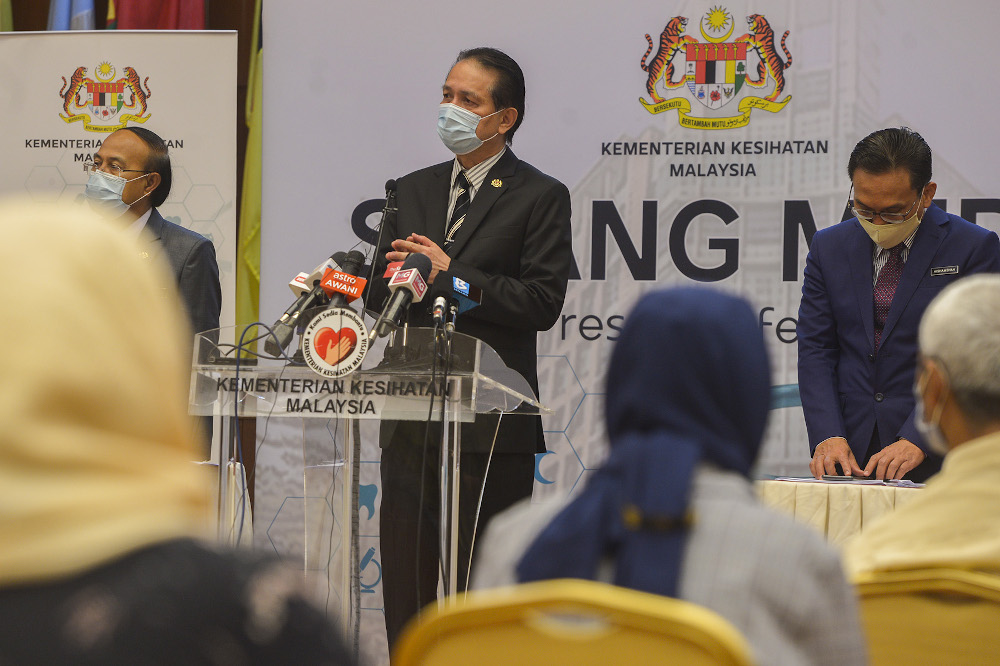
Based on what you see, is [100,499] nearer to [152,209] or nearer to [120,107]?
[152,209]

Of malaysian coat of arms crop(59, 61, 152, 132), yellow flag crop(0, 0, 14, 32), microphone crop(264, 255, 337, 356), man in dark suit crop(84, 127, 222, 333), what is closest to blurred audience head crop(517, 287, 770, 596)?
microphone crop(264, 255, 337, 356)

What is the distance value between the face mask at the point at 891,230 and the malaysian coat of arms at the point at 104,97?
11.2ft

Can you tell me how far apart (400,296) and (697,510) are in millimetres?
1674

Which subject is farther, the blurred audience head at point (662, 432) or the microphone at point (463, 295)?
the microphone at point (463, 295)

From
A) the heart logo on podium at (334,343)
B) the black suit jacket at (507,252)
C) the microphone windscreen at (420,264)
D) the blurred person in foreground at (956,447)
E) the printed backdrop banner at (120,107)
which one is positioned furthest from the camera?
the printed backdrop banner at (120,107)

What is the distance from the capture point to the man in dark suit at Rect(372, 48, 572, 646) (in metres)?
3.10

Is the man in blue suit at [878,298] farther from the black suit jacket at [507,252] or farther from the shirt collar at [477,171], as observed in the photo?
the shirt collar at [477,171]

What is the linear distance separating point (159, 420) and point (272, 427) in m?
2.11

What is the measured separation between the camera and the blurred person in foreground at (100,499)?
792 mm

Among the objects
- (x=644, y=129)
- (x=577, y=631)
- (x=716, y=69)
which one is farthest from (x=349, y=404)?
(x=716, y=69)

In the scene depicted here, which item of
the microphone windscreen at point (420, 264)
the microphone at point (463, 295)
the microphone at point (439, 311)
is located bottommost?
the microphone at point (439, 311)

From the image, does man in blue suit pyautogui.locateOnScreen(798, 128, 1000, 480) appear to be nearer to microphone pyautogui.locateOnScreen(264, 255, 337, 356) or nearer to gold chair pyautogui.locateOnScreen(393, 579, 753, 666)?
microphone pyautogui.locateOnScreen(264, 255, 337, 356)

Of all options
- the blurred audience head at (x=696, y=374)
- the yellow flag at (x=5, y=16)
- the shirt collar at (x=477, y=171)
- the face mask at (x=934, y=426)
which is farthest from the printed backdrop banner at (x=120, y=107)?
the blurred audience head at (x=696, y=374)

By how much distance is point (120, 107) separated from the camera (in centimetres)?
540
